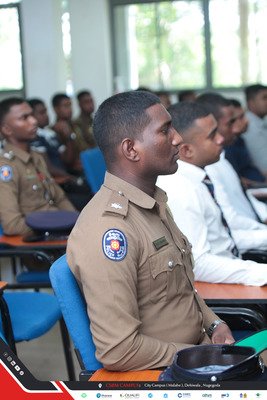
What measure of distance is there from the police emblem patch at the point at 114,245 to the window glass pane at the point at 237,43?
27.3ft

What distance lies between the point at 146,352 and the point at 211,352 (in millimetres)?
181

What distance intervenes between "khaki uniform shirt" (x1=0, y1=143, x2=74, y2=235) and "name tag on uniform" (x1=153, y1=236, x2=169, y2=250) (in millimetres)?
1840

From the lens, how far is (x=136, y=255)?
190 centimetres

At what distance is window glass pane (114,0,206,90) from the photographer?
995 cm

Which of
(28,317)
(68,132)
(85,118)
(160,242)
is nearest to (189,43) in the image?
(85,118)

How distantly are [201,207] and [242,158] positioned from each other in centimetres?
286

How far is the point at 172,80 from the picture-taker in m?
10.2

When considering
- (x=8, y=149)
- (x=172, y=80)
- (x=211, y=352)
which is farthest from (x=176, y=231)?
(x=172, y=80)

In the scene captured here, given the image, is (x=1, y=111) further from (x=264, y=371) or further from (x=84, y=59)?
(x=84, y=59)

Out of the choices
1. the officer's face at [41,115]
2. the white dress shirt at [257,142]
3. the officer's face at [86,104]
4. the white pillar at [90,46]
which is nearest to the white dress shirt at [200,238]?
the white dress shirt at [257,142]

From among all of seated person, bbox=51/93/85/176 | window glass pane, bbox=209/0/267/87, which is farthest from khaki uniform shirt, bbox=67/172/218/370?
window glass pane, bbox=209/0/267/87

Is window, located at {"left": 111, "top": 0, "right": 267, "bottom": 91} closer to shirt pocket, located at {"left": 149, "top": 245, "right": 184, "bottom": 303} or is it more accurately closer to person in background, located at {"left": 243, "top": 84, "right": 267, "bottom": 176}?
person in background, located at {"left": 243, "top": 84, "right": 267, "bottom": 176}

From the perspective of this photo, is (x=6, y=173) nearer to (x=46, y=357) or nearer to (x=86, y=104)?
(x=46, y=357)

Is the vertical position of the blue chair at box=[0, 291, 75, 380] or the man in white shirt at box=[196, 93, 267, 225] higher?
the man in white shirt at box=[196, 93, 267, 225]
